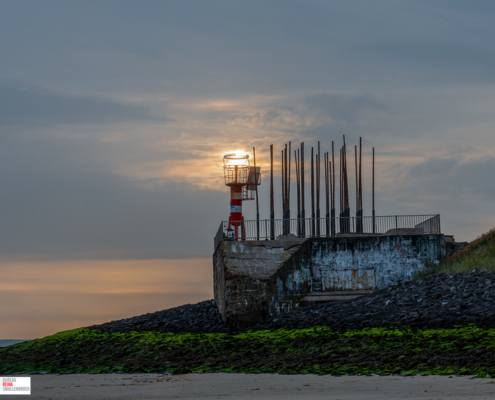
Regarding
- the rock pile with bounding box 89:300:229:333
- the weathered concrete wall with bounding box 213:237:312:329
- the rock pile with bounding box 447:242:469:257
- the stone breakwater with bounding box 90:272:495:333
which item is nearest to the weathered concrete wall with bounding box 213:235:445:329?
the weathered concrete wall with bounding box 213:237:312:329

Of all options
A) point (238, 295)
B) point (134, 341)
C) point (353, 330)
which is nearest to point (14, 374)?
point (134, 341)

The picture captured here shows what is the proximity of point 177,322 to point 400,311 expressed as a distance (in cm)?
1109

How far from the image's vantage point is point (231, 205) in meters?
39.9

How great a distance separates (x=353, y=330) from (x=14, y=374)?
452 inches

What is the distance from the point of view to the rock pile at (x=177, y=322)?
94.4 feet

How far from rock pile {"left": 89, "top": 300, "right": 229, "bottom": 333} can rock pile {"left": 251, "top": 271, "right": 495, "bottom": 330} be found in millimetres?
2934

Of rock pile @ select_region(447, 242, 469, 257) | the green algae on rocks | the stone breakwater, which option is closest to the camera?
the green algae on rocks

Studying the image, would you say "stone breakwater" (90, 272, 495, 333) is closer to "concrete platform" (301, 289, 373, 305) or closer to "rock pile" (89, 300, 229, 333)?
"rock pile" (89, 300, 229, 333)

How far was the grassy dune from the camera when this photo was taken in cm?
2802
